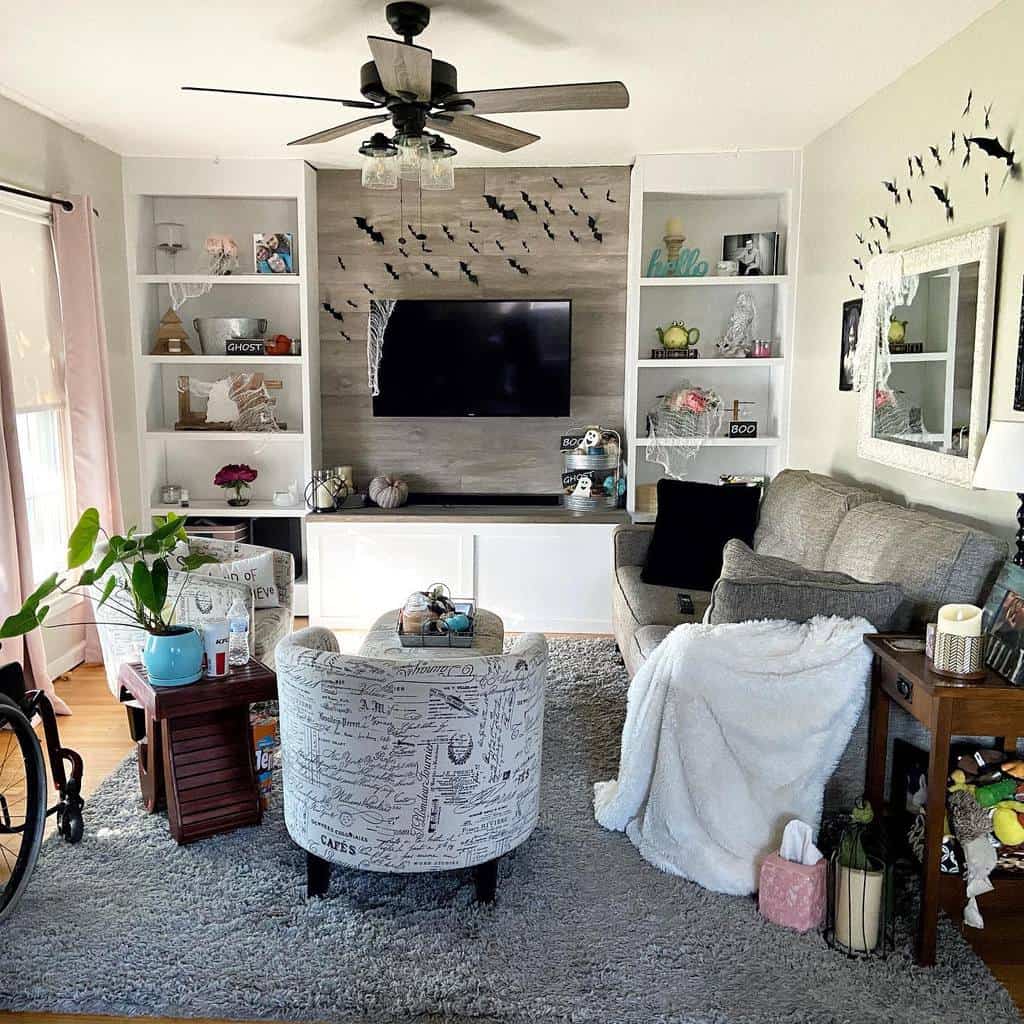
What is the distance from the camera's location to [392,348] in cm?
567

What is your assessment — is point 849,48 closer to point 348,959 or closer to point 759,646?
point 759,646

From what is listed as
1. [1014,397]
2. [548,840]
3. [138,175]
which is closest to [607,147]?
[138,175]

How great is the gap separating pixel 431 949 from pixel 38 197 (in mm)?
3589

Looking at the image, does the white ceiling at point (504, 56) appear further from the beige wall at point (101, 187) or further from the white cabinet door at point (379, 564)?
the white cabinet door at point (379, 564)

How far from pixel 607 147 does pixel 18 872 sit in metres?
4.22

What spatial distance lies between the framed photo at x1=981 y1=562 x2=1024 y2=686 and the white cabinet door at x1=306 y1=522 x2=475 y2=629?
3.22 m

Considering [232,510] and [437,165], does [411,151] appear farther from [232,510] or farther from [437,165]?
[232,510]

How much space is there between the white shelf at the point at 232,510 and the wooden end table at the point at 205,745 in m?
2.49

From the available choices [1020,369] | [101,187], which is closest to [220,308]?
[101,187]

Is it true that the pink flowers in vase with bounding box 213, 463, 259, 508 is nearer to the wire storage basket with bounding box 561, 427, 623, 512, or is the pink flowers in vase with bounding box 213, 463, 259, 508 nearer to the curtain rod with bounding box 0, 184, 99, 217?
the curtain rod with bounding box 0, 184, 99, 217

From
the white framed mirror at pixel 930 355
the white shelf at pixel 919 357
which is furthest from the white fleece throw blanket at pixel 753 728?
the white shelf at pixel 919 357

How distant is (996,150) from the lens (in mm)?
3035

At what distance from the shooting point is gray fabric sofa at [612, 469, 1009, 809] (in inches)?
113

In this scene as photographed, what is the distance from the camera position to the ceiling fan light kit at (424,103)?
293 cm
